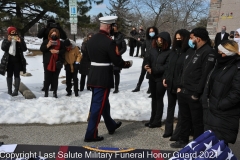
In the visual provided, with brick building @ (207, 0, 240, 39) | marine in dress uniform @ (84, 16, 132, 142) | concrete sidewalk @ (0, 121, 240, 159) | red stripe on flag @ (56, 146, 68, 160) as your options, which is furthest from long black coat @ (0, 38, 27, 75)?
brick building @ (207, 0, 240, 39)

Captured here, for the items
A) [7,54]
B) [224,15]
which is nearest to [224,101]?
[7,54]

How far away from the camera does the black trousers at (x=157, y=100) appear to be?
14.4ft

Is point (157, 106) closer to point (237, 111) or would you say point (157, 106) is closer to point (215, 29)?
point (237, 111)

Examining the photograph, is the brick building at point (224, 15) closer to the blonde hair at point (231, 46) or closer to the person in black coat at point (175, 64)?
the person in black coat at point (175, 64)

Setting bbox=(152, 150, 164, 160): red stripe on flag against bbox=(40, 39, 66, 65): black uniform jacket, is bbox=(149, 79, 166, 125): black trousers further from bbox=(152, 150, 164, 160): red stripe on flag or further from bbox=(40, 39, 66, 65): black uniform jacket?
bbox=(40, 39, 66, 65): black uniform jacket

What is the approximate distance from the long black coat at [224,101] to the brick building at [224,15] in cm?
1058

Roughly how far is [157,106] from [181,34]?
138 cm

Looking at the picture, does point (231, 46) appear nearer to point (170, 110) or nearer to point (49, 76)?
point (170, 110)

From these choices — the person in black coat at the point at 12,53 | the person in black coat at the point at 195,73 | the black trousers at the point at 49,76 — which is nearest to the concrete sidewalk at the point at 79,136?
the person in black coat at the point at 195,73

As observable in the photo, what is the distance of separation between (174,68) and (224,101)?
116 centimetres

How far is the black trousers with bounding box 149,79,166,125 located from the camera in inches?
172

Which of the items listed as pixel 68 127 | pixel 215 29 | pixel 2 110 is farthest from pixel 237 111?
pixel 215 29

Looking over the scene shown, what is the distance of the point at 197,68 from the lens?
3.36 metres

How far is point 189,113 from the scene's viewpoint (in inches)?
148
